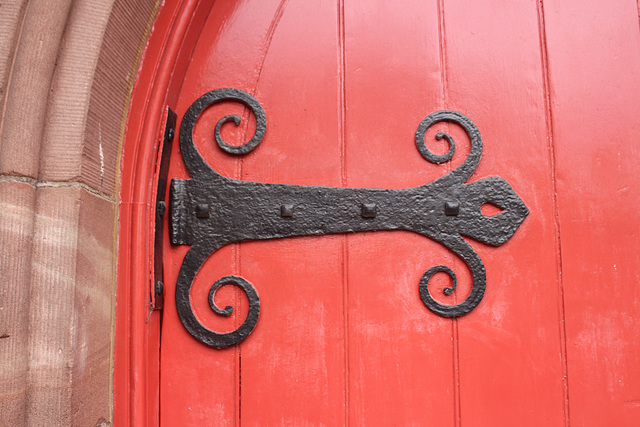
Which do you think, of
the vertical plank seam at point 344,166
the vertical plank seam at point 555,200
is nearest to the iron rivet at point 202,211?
the vertical plank seam at point 344,166

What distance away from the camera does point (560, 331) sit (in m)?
0.72

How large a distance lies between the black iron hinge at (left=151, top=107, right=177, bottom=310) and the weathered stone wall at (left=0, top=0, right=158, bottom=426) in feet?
0.25

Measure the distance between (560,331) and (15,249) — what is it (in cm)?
78

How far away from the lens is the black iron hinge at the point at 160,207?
70 cm

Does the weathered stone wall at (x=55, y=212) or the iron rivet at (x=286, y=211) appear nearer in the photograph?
the weathered stone wall at (x=55, y=212)

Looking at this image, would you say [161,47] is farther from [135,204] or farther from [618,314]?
[618,314]

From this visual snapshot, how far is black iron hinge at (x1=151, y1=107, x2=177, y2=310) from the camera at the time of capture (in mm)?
696

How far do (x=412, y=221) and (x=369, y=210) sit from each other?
7 cm

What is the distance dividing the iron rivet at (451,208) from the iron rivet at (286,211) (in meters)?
0.25

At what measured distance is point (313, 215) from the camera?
730 mm

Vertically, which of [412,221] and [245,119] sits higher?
[245,119]

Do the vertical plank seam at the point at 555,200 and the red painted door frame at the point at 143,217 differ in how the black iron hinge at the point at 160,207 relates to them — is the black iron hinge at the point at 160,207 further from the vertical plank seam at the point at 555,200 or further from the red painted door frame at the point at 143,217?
the vertical plank seam at the point at 555,200

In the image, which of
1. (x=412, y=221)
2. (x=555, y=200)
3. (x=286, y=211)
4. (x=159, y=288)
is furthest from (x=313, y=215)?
(x=555, y=200)

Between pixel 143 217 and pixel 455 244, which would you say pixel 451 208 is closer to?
pixel 455 244
